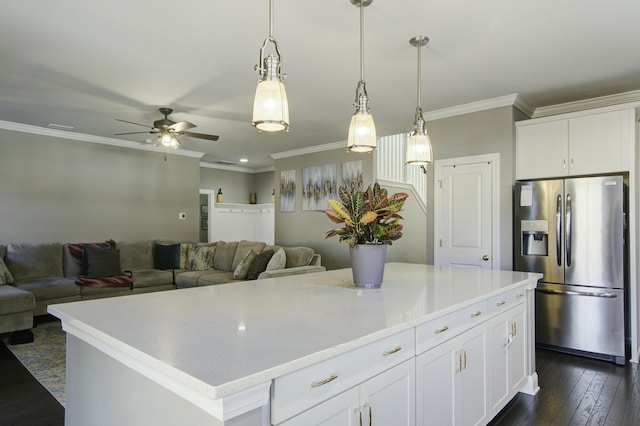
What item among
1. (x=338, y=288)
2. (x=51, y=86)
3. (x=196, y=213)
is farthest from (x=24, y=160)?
(x=338, y=288)

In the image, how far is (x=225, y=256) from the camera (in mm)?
6035

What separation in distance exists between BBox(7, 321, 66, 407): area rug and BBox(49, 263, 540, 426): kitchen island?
67.6 inches

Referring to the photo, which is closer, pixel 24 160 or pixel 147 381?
pixel 147 381

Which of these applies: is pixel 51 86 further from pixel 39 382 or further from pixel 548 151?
pixel 548 151

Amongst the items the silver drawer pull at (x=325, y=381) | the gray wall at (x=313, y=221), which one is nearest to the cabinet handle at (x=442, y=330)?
the silver drawer pull at (x=325, y=381)

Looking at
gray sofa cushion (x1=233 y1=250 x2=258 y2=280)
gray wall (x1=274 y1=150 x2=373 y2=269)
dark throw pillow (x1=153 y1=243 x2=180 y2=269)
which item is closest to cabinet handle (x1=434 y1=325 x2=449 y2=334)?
gray sofa cushion (x1=233 y1=250 x2=258 y2=280)

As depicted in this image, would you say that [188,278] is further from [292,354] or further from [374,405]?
[292,354]

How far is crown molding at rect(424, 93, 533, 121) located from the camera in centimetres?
403

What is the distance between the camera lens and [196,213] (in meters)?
7.26

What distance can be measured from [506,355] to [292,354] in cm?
186

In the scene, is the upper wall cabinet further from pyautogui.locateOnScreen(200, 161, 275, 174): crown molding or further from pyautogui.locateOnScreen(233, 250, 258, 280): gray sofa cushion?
pyautogui.locateOnScreen(200, 161, 275, 174): crown molding

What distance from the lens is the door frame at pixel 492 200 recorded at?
13.5ft

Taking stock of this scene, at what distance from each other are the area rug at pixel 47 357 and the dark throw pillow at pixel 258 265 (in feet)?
7.05

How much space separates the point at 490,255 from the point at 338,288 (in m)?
2.72
